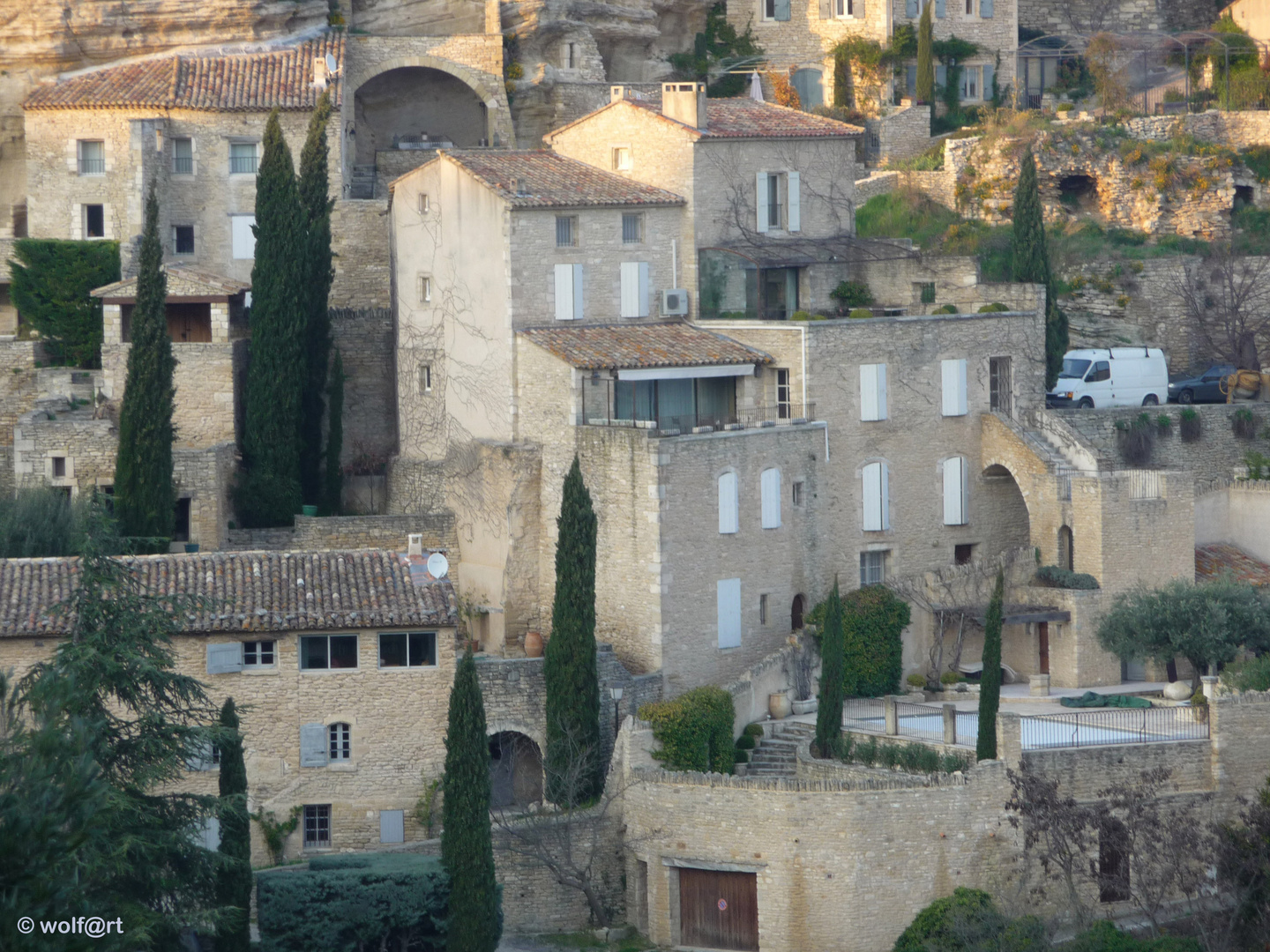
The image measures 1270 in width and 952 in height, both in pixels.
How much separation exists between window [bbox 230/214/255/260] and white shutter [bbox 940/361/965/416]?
1797 centimetres

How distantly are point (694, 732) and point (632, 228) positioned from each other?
503 inches

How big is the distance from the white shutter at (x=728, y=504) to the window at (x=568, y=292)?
5701 millimetres

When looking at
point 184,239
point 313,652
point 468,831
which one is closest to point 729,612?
point 313,652

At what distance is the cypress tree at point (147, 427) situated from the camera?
165 feet

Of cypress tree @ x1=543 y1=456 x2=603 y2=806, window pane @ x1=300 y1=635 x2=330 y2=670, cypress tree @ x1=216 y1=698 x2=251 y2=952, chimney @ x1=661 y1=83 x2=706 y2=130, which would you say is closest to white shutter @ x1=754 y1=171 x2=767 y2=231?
chimney @ x1=661 y1=83 x2=706 y2=130

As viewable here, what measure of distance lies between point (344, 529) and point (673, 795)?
465 inches

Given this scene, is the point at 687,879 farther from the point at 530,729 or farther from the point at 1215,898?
the point at 1215,898

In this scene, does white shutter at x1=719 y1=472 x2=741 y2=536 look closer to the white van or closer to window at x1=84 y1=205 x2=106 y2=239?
the white van

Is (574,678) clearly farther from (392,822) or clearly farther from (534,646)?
(392,822)

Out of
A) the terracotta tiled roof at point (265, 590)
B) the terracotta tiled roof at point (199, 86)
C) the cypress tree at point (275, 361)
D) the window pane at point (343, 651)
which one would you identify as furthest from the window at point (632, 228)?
the window pane at point (343, 651)

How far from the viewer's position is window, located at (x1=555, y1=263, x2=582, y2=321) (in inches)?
2056

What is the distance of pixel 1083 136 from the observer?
68.4m

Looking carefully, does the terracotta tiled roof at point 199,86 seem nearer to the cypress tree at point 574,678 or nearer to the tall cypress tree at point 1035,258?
the tall cypress tree at point 1035,258

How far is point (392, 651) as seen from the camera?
1791 inches
